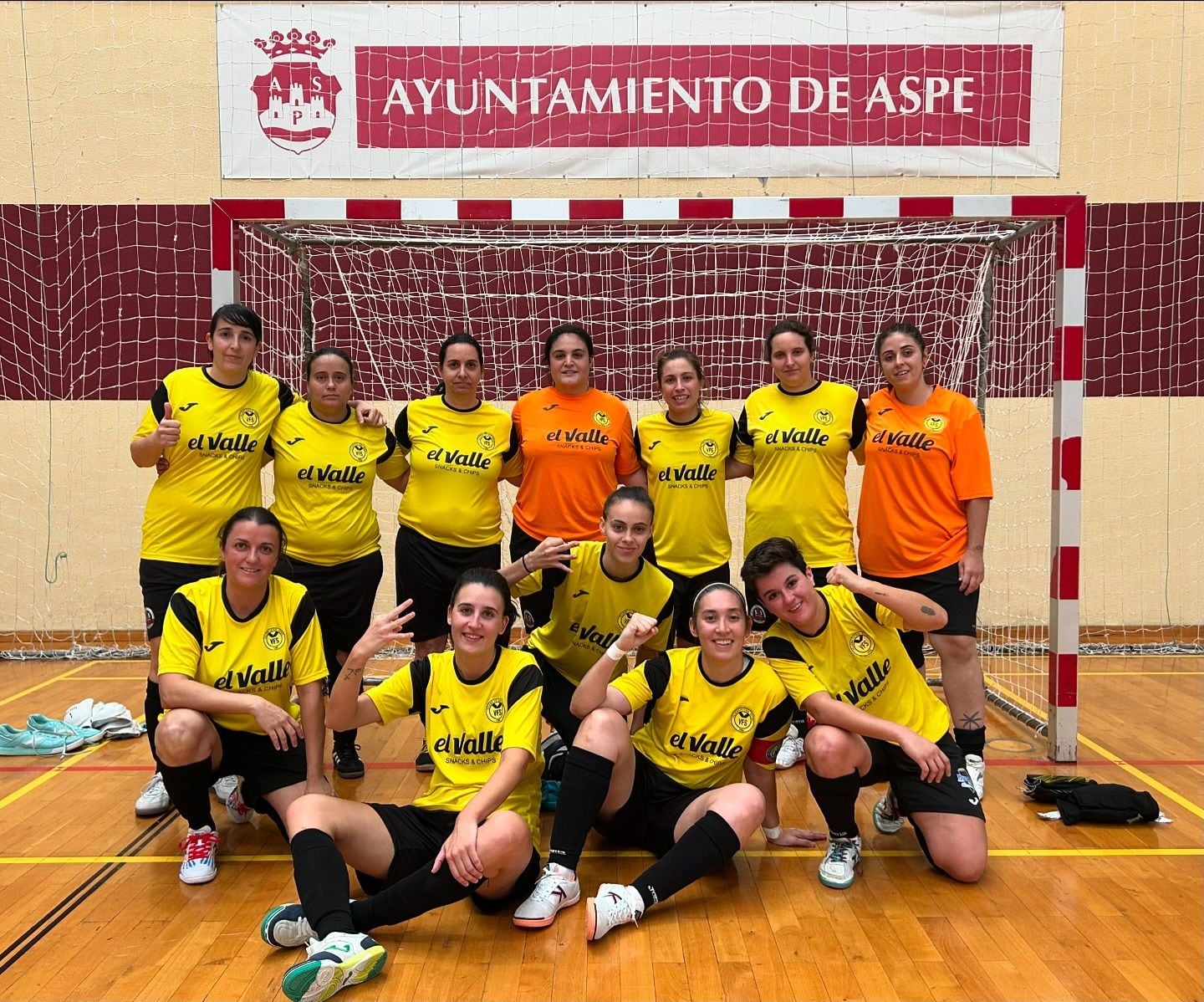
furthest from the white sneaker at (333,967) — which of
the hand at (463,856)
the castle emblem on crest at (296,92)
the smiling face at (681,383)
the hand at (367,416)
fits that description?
the castle emblem on crest at (296,92)

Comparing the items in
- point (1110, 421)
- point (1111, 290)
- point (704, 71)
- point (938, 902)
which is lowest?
point (938, 902)

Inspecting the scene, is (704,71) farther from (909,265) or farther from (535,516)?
(535,516)

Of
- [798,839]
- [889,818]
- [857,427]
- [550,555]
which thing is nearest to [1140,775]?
[889,818]

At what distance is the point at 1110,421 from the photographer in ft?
23.3

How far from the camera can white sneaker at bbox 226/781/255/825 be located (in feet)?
Result: 12.2

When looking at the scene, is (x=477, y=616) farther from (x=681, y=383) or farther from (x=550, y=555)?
(x=681, y=383)

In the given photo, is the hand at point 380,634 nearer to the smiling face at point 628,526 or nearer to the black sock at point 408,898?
the black sock at point 408,898

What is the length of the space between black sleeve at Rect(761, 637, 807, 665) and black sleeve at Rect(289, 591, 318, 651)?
1.58m

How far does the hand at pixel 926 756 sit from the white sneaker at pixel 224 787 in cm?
261

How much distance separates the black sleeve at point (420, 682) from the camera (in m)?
2.96

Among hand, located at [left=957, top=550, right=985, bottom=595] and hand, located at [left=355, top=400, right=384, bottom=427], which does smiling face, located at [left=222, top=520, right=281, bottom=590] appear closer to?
hand, located at [left=355, top=400, right=384, bottom=427]

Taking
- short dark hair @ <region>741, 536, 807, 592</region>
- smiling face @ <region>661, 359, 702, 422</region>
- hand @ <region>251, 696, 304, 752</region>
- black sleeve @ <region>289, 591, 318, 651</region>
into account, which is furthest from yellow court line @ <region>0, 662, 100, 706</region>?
short dark hair @ <region>741, 536, 807, 592</region>

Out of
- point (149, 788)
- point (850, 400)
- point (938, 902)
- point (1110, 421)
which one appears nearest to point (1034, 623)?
point (1110, 421)

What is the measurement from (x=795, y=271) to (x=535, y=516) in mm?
3628
